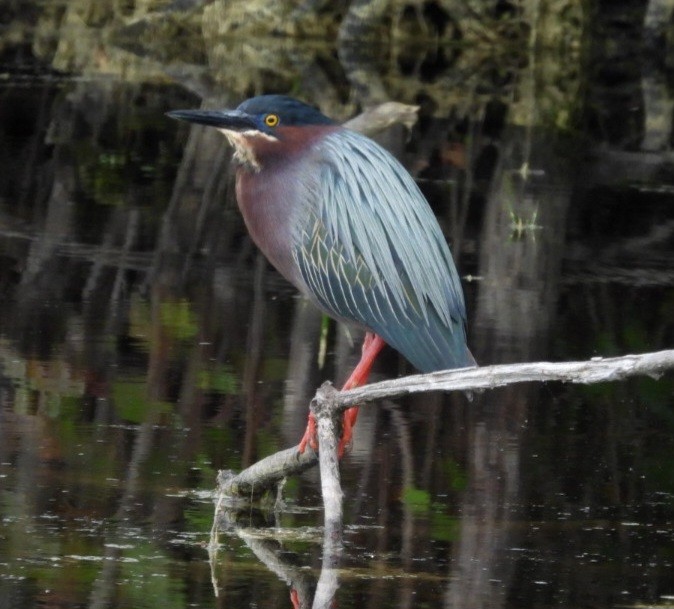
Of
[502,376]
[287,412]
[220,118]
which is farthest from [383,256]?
[287,412]

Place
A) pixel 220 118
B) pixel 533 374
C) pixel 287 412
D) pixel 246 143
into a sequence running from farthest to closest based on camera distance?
pixel 287 412, pixel 246 143, pixel 220 118, pixel 533 374

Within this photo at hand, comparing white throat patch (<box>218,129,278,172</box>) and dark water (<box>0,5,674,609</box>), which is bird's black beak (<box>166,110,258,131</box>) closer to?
white throat patch (<box>218,129,278,172</box>)

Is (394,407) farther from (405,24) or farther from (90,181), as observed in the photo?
→ (405,24)

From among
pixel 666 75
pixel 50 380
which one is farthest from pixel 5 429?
pixel 666 75

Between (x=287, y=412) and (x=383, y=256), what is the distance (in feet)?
4.99

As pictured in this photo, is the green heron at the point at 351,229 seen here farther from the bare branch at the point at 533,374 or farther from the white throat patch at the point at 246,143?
the bare branch at the point at 533,374

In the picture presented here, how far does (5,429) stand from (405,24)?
20607mm

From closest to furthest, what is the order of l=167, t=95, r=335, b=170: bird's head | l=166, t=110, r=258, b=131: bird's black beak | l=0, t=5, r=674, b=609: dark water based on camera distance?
l=0, t=5, r=674, b=609: dark water → l=166, t=110, r=258, b=131: bird's black beak → l=167, t=95, r=335, b=170: bird's head

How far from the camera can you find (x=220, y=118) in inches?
210

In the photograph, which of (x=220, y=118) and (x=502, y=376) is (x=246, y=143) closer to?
(x=220, y=118)

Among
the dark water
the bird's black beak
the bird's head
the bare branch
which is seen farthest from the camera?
the bird's head

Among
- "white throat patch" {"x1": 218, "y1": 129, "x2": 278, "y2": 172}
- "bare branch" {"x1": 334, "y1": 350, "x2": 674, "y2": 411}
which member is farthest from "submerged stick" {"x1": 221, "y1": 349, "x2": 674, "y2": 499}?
"white throat patch" {"x1": 218, "y1": 129, "x2": 278, "y2": 172}

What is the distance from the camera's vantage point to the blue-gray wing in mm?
5324

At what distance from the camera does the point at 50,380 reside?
7.00 meters
